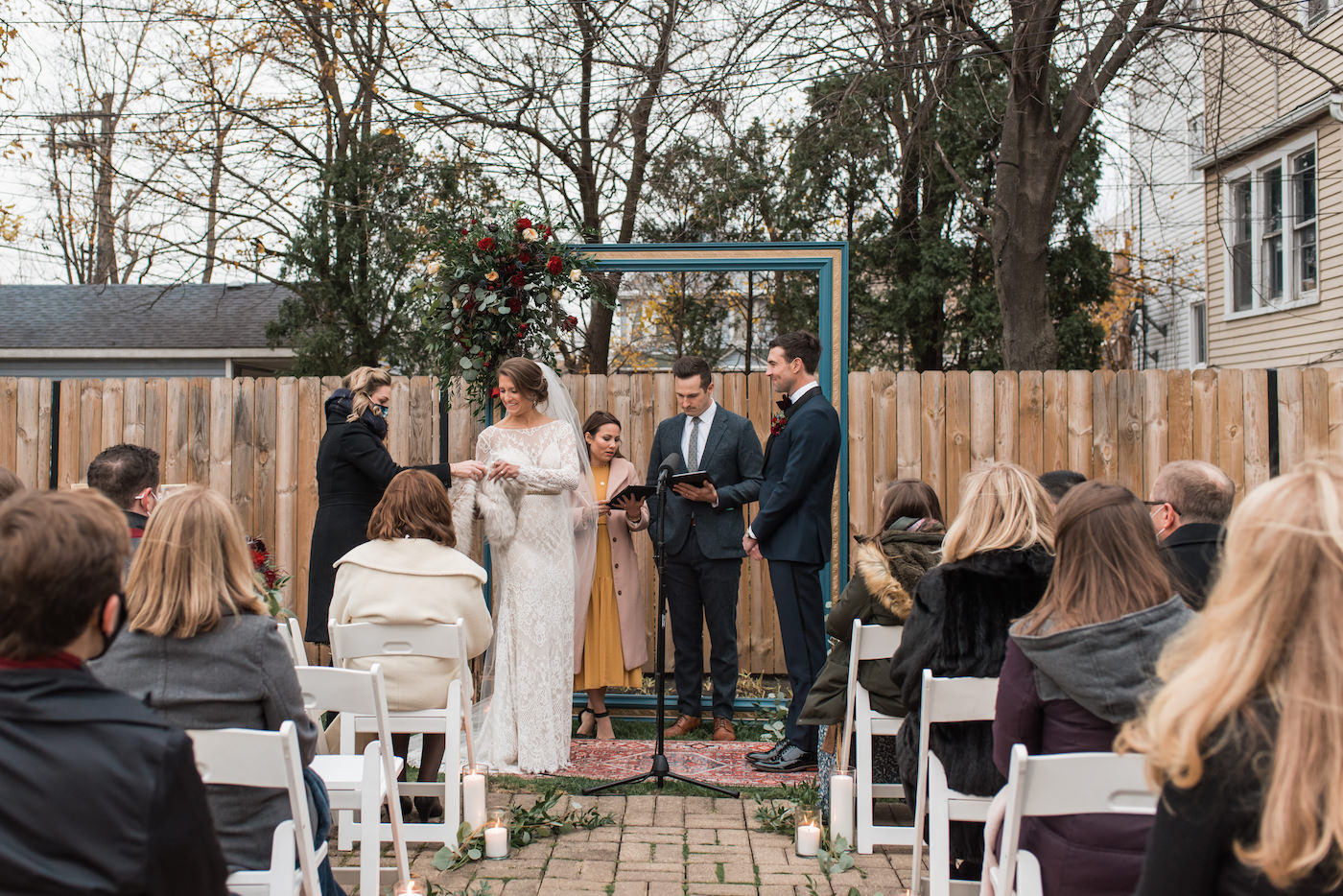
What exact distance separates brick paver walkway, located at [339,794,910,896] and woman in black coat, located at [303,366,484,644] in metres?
2.01

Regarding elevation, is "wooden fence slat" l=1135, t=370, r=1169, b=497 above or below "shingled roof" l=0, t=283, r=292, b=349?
below

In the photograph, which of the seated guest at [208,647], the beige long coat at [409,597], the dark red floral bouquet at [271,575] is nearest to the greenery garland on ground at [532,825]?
the beige long coat at [409,597]

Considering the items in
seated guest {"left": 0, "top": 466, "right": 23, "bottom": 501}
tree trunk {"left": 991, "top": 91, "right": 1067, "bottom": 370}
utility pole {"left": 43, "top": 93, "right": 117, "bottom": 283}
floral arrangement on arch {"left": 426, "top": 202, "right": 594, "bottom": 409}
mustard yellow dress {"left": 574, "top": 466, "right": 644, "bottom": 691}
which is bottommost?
mustard yellow dress {"left": 574, "top": 466, "right": 644, "bottom": 691}

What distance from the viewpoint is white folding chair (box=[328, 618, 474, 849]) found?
389cm

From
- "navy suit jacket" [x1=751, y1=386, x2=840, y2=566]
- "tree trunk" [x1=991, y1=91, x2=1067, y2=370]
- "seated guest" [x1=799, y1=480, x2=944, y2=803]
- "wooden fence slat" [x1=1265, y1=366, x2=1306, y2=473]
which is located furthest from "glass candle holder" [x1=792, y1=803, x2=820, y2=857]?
"tree trunk" [x1=991, y1=91, x2=1067, y2=370]

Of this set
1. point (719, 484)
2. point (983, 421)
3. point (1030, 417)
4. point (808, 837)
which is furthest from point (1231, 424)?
point (808, 837)

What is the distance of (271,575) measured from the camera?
5.92m

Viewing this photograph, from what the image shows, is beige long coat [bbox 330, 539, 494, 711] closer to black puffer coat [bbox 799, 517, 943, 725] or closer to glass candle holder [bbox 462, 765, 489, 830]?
glass candle holder [bbox 462, 765, 489, 830]

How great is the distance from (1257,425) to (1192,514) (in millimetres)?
2958

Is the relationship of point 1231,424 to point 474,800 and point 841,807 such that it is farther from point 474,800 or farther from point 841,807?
point 474,800

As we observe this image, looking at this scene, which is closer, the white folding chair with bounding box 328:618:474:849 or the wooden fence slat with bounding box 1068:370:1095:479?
the white folding chair with bounding box 328:618:474:849

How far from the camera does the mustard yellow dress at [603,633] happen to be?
230 inches

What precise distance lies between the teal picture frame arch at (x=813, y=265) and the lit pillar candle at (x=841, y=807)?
198cm

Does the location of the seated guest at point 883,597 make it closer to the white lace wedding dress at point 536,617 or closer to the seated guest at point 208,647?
the white lace wedding dress at point 536,617
